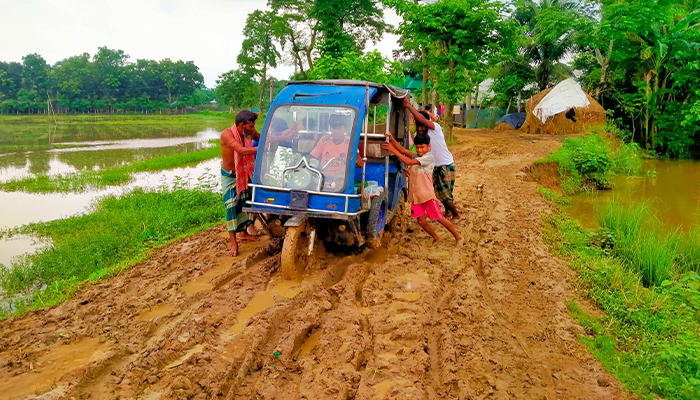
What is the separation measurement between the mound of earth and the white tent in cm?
19

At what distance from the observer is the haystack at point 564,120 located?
60.4 ft

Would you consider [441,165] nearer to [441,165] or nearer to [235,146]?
[441,165]

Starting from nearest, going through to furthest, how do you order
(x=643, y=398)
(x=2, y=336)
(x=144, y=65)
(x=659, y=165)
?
(x=643, y=398), (x=2, y=336), (x=659, y=165), (x=144, y=65)

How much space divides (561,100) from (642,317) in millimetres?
17353

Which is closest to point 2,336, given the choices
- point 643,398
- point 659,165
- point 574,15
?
point 643,398

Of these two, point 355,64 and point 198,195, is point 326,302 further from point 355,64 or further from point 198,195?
point 355,64

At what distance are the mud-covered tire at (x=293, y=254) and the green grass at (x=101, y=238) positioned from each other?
2436 millimetres

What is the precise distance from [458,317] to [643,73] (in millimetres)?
18199

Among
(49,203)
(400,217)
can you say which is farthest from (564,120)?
(49,203)

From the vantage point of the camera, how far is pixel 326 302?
4324mm

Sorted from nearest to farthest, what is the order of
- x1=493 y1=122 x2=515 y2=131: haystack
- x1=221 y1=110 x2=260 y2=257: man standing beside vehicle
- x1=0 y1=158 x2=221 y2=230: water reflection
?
x1=221 y1=110 x2=260 y2=257: man standing beside vehicle < x1=0 y1=158 x2=221 y2=230: water reflection < x1=493 y1=122 x2=515 y2=131: haystack

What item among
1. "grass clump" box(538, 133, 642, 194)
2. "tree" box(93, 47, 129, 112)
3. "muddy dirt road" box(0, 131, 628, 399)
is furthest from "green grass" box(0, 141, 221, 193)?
"tree" box(93, 47, 129, 112)

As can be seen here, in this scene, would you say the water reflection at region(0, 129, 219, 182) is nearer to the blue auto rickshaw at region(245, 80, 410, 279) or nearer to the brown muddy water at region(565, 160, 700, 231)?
the blue auto rickshaw at region(245, 80, 410, 279)

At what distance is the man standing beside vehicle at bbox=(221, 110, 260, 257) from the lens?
5.83 meters
